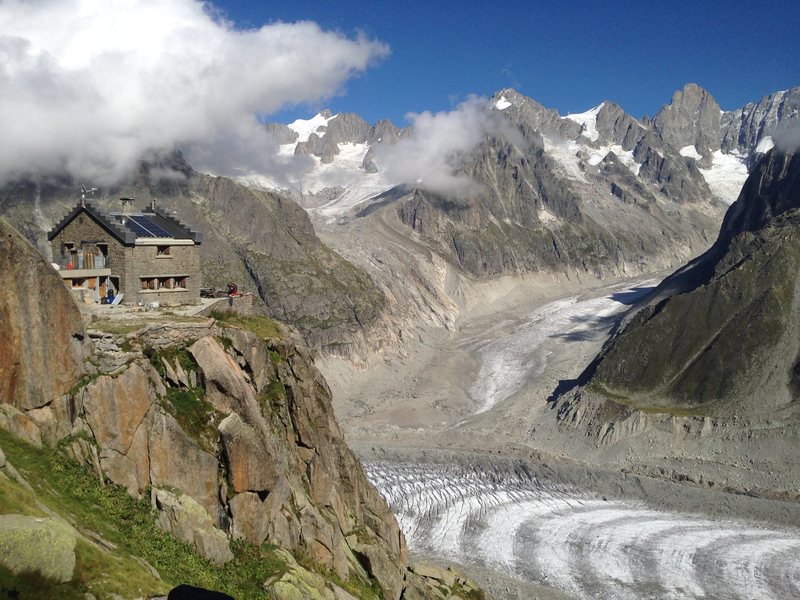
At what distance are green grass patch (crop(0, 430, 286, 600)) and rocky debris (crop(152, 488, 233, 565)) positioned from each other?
0.30 m

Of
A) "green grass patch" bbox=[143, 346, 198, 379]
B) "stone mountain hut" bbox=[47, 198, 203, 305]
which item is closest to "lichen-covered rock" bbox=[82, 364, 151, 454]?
"green grass patch" bbox=[143, 346, 198, 379]

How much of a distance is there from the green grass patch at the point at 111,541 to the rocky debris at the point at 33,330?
4.76ft

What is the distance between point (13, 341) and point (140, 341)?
13.8ft

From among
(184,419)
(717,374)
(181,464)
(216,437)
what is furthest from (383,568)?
(717,374)

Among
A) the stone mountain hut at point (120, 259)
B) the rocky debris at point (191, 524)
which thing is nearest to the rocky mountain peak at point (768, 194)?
the stone mountain hut at point (120, 259)

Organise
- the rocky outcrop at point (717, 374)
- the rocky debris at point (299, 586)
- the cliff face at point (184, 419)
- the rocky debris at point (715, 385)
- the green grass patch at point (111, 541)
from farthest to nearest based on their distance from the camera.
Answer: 1. the rocky outcrop at point (717, 374)
2. the rocky debris at point (715, 385)
3. the rocky debris at point (299, 586)
4. the cliff face at point (184, 419)
5. the green grass patch at point (111, 541)

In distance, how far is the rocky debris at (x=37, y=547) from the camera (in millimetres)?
13875

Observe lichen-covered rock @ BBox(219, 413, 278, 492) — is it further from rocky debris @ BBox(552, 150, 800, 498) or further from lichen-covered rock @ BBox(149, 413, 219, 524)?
rocky debris @ BBox(552, 150, 800, 498)

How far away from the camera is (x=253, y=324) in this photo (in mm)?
32281

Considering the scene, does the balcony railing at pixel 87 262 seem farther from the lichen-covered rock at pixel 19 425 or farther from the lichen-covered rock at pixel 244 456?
the lichen-covered rock at pixel 19 425

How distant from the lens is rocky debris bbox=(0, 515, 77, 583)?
13875mm

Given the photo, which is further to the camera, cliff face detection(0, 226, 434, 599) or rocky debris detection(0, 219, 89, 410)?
cliff face detection(0, 226, 434, 599)

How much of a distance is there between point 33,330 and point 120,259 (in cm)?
1177

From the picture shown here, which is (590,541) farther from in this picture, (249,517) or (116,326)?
(116,326)
